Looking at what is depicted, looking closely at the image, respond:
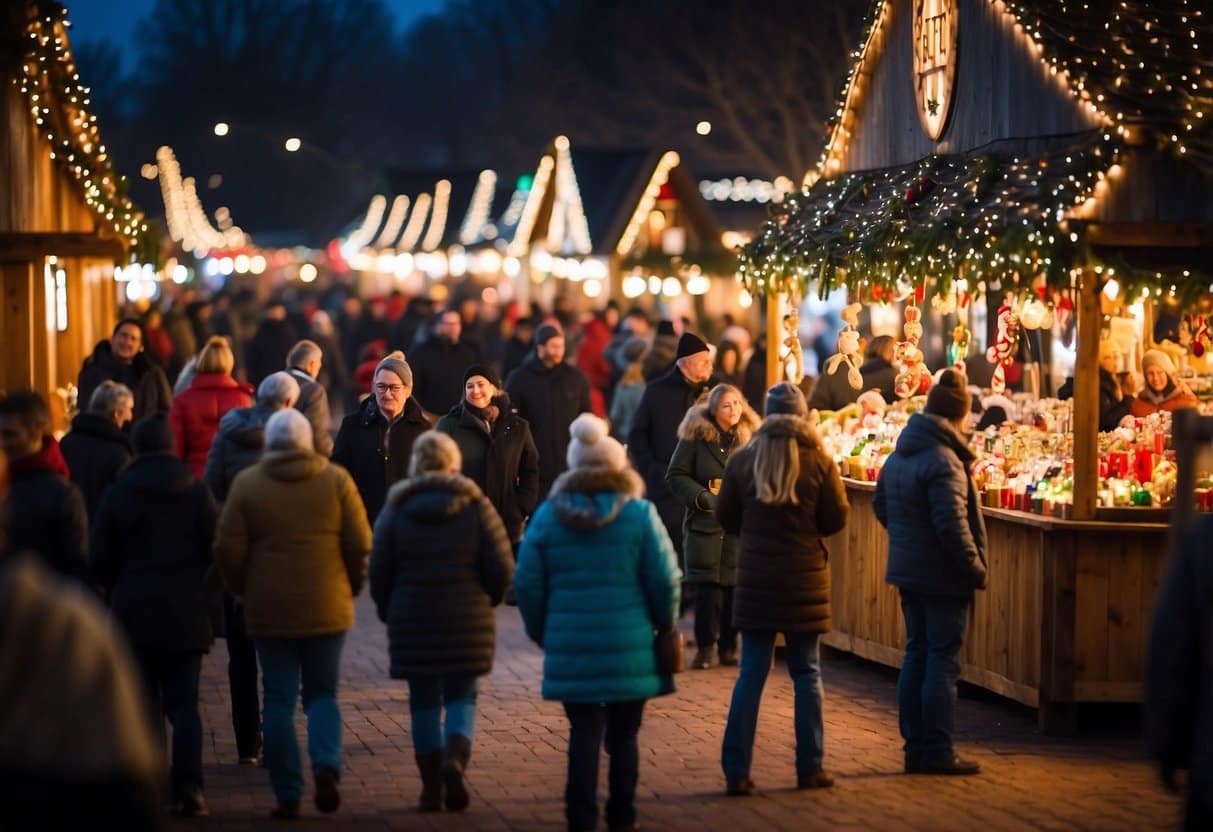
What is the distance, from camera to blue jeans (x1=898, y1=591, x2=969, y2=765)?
378 inches

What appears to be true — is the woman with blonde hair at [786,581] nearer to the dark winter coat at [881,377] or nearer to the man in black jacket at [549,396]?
the man in black jacket at [549,396]

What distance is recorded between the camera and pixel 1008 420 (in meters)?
14.6

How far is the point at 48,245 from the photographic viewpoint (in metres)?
14.6

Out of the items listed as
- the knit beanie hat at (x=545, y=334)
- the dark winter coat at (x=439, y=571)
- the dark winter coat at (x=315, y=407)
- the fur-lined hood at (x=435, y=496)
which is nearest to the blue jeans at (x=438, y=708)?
the dark winter coat at (x=439, y=571)

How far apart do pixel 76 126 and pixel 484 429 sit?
583 cm

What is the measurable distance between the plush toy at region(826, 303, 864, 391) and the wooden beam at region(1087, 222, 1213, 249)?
4.00 metres

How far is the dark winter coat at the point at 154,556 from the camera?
8500mm

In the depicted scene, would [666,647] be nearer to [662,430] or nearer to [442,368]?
→ [662,430]

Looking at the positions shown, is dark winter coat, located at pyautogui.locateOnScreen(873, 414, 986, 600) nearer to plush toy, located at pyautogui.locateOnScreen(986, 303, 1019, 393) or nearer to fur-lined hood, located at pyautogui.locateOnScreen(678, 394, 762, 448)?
fur-lined hood, located at pyautogui.locateOnScreen(678, 394, 762, 448)

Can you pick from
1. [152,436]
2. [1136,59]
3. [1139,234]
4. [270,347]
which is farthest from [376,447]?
[270,347]

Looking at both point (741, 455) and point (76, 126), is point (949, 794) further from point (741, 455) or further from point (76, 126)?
point (76, 126)

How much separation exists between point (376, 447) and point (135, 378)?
3357 millimetres

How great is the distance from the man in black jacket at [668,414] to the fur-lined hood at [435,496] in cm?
492

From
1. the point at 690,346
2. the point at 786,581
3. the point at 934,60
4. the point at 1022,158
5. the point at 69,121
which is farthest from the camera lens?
the point at 69,121
